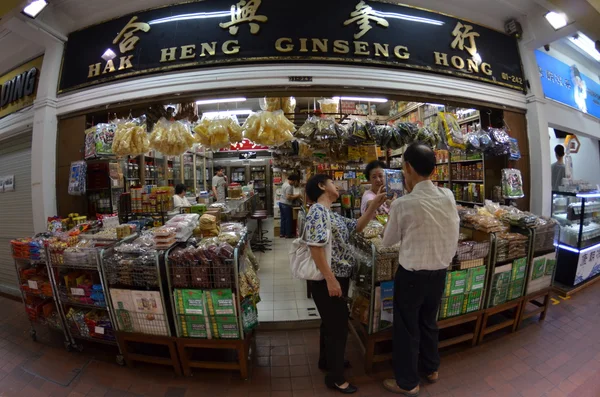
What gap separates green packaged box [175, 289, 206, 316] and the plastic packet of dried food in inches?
172

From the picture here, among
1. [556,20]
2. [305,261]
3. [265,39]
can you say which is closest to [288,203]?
[265,39]

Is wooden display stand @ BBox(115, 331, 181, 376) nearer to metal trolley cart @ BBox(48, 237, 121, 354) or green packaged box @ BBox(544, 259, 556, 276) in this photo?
metal trolley cart @ BBox(48, 237, 121, 354)

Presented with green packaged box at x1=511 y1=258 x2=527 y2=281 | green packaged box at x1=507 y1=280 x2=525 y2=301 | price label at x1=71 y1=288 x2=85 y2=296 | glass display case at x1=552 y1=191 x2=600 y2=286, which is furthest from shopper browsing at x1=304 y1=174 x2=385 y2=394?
glass display case at x1=552 y1=191 x2=600 y2=286

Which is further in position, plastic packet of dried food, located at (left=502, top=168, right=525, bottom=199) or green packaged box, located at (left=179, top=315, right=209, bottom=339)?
plastic packet of dried food, located at (left=502, top=168, right=525, bottom=199)

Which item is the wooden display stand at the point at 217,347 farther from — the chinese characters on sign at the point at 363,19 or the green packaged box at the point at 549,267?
the chinese characters on sign at the point at 363,19

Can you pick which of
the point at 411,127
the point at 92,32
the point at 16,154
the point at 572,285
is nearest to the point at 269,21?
the point at 411,127

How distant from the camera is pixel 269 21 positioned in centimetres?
300

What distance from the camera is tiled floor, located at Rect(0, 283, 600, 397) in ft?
6.35

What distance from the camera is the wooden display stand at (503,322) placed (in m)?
2.39

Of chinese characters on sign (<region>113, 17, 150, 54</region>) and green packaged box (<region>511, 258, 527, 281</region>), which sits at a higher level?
chinese characters on sign (<region>113, 17, 150, 54</region>)

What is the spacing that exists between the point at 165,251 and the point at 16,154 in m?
4.06

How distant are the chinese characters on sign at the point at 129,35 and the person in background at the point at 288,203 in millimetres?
4201

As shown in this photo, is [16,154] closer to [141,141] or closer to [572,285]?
[141,141]

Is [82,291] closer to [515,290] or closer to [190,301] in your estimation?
[190,301]
